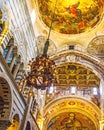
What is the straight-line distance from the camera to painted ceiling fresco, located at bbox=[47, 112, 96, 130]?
1953 centimetres

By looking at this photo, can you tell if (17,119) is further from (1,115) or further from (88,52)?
(88,52)

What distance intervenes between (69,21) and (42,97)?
20.8 feet

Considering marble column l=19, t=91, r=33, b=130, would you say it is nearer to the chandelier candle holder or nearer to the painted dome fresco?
the chandelier candle holder

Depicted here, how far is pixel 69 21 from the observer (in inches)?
740

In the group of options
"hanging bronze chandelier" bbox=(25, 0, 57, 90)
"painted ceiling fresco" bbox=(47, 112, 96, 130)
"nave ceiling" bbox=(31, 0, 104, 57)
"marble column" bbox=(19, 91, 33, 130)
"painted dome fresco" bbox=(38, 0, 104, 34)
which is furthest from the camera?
"painted ceiling fresco" bbox=(47, 112, 96, 130)

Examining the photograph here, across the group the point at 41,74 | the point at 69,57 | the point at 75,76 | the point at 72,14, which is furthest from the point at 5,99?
the point at 72,14

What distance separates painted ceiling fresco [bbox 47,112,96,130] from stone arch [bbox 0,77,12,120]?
9.55m

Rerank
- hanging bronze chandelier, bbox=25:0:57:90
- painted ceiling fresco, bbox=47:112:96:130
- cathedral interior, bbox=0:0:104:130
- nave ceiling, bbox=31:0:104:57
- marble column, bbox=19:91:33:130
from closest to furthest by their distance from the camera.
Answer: hanging bronze chandelier, bbox=25:0:57:90
marble column, bbox=19:91:33:130
cathedral interior, bbox=0:0:104:130
nave ceiling, bbox=31:0:104:57
painted ceiling fresco, bbox=47:112:96:130

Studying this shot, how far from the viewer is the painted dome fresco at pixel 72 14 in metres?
17.9

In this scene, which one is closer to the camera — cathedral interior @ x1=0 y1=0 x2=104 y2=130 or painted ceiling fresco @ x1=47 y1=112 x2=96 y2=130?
cathedral interior @ x1=0 y1=0 x2=104 y2=130

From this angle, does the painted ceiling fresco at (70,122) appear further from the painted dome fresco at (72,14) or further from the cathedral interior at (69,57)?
the painted dome fresco at (72,14)

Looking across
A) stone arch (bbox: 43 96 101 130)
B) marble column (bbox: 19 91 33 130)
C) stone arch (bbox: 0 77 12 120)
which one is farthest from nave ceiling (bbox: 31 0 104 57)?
stone arch (bbox: 0 77 12 120)

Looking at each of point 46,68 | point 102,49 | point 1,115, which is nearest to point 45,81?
point 46,68

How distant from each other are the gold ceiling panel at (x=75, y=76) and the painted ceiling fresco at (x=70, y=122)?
2561 mm
